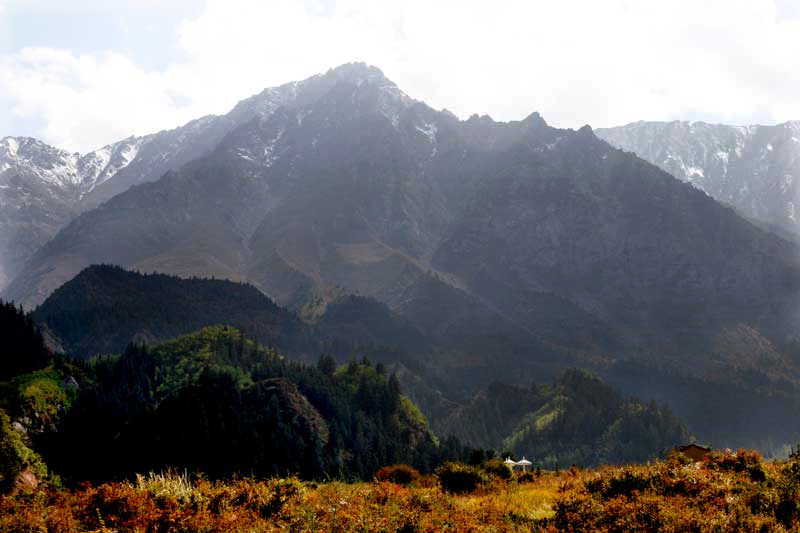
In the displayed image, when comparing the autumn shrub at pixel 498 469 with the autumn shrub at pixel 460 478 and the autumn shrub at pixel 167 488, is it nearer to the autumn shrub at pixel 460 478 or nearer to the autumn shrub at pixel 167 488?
the autumn shrub at pixel 460 478

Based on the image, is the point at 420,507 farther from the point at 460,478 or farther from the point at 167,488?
the point at 460,478

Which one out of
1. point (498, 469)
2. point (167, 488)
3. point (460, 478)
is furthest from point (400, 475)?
point (167, 488)

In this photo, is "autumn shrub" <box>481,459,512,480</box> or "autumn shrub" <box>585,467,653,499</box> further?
"autumn shrub" <box>481,459,512,480</box>

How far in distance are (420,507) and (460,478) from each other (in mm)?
9655

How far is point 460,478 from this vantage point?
29.6m

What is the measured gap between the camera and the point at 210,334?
188 metres

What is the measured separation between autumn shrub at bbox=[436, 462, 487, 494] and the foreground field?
561 cm

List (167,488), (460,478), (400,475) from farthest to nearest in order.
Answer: (400,475)
(460,478)
(167,488)

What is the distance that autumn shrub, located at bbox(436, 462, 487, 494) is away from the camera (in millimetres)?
28748

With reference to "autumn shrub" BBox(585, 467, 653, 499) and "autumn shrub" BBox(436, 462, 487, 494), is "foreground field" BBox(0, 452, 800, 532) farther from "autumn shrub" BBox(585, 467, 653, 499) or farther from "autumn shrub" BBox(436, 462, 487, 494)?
"autumn shrub" BBox(436, 462, 487, 494)

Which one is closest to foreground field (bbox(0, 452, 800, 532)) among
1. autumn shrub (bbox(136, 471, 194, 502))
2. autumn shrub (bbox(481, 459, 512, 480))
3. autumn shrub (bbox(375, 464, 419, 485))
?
autumn shrub (bbox(136, 471, 194, 502))

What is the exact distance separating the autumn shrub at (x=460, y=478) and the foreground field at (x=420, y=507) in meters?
5.61

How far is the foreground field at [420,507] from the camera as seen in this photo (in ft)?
55.1

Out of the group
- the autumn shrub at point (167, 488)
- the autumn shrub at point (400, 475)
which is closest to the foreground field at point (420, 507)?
the autumn shrub at point (167, 488)
